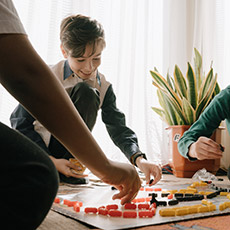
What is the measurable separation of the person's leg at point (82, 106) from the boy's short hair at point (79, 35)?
0.17 meters

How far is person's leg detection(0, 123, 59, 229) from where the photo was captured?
392 millimetres

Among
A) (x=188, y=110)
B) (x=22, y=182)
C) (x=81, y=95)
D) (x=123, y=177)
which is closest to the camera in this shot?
(x=22, y=182)

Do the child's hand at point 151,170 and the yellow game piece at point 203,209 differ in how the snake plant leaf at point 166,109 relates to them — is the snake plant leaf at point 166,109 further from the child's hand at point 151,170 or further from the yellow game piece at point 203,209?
the yellow game piece at point 203,209

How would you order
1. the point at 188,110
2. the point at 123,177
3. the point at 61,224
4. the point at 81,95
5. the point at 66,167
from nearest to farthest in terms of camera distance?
the point at 123,177
the point at 61,224
the point at 66,167
the point at 81,95
the point at 188,110

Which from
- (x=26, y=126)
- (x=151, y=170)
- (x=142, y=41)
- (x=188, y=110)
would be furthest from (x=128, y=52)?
(x=151, y=170)

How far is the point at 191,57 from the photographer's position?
2742 millimetres

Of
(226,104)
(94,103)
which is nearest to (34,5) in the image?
(94,103)

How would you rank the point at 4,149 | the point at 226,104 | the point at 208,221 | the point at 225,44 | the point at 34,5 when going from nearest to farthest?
1. the point at 4,149
2. the point at 208,221
3. the point at 226,104
4. the point at 34,5
5. the point at 225,44

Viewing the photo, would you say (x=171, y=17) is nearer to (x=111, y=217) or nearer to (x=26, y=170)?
(x=111, y=217)

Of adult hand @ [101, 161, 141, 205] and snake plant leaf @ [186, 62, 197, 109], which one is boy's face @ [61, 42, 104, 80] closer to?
adult hand @ [101, 161, 141, 205]

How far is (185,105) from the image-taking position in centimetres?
199

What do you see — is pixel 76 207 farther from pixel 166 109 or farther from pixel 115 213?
pixel 166 109

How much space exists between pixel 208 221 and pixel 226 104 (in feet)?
3.05

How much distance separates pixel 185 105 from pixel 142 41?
2.62 ft
